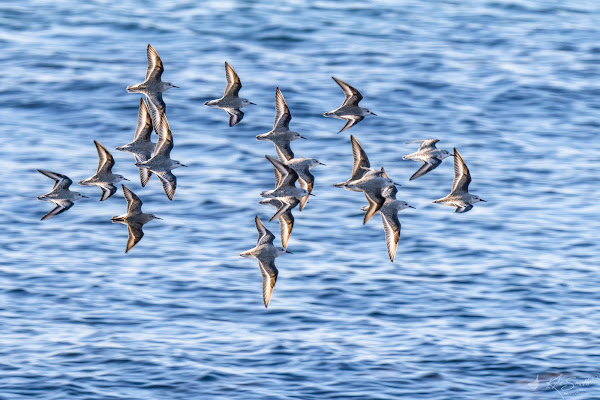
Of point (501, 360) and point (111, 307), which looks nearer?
point (501, 360)

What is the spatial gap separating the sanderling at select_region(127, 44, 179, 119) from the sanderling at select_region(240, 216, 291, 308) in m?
2.45

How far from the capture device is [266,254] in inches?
707

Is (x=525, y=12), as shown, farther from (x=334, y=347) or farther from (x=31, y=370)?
(x=31, y=370)

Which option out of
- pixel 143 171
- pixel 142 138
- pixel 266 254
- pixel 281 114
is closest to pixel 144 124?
pixel 142 138

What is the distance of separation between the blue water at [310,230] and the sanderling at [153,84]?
10628 millimetres

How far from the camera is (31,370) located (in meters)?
26.7

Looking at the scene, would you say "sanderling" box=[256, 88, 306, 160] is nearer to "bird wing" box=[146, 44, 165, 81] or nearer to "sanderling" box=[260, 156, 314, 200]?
"sanderling" box=[260, 156, 314, 200]

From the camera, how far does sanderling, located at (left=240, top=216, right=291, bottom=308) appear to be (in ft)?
58.1

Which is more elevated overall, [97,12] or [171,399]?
[97,12]

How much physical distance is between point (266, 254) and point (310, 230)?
15430mm

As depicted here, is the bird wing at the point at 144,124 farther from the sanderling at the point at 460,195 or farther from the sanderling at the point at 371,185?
the sanderling at the point at 460,195

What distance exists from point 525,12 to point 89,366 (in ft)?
121

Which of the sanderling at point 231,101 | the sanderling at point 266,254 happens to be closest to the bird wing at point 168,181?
the sanderling at point 231,101

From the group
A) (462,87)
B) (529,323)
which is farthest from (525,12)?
(529,323)
